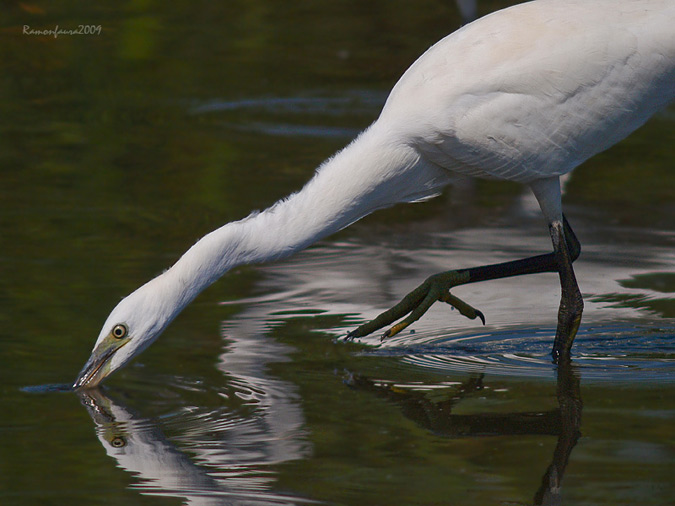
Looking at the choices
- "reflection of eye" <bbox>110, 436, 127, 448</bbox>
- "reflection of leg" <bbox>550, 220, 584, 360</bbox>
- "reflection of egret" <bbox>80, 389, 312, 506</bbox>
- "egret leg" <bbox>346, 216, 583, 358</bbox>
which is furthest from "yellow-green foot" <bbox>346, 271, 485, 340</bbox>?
"reflection of eye" <bbox>110, 436, 127, 448</bbox>

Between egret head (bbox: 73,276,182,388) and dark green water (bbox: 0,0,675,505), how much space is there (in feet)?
0.59

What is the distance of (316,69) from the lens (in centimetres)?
1413

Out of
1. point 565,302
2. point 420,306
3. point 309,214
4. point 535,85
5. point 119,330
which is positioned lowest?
point 565,302

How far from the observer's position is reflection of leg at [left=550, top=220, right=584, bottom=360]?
22.5ft

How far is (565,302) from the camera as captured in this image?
6.97 meters

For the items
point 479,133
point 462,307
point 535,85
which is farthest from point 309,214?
point 535,85

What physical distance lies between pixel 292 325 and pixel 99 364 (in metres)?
1.44

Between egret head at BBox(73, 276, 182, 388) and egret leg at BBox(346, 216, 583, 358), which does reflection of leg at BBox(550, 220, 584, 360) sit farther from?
egret head at BBox(73, 276, 182, 388)

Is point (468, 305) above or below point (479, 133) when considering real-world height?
below

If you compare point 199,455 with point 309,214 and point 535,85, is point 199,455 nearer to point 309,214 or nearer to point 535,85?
point 309,214

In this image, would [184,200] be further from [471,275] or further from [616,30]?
[616,30]

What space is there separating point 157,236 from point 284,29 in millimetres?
7390

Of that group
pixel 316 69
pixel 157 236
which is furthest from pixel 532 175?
pixel 316 69

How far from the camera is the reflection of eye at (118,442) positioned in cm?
566
